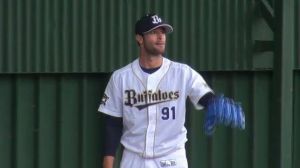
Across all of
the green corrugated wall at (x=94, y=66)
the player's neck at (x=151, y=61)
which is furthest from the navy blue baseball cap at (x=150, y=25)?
the green corrugated wall at (x=94, y=66)

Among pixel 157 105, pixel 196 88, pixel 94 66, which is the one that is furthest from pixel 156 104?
pixel 94 66

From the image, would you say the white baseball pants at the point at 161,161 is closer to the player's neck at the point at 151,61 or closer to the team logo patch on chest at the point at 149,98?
the team logo patch on chest at the point at 149,98

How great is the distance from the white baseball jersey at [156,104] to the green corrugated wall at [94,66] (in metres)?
1.64

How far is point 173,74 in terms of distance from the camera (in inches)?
213

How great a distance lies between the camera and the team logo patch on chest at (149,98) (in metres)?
5.34

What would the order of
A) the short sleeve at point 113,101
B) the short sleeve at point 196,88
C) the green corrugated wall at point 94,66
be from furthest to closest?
the green corrugated wall at point 94,66 < the short sleeve at point 113,101 < the short sleeve at point 196,88

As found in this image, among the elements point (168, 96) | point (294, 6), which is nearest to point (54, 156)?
point (168, 96)

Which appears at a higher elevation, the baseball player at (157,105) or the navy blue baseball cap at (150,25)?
the navy blue baseball cap at (150,25)

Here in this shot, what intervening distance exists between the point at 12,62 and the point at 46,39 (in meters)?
0.36

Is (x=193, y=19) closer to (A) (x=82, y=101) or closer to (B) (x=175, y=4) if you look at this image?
(B) (x=175, y=4)

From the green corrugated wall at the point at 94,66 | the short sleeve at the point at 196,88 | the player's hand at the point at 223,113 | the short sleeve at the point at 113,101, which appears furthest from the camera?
the green corrugated wall at the point at 94,66

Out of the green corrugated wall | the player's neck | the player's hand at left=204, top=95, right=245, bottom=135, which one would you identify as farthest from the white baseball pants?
the green corrugated wall

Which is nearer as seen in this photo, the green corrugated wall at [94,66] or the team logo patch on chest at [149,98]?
the team logo patch on chest at [149,98]

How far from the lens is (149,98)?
535cm
